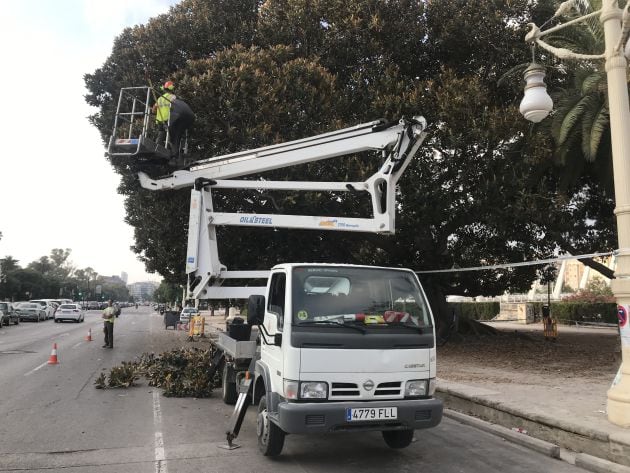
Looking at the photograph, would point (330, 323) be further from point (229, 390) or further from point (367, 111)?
point (367, 111)

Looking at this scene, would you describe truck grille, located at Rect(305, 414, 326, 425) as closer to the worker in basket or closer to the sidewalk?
the sidewalk

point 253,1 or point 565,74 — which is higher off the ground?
point 253,1

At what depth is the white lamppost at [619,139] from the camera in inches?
238

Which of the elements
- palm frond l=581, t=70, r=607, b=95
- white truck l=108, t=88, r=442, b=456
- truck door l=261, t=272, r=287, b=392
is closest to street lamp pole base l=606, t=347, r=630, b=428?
white truck l=108, t=88, r=442, b=456

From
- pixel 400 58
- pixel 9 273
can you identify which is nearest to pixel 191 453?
pixel 400 58

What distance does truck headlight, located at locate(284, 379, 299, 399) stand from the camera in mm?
4910

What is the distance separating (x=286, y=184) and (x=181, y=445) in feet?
16.1

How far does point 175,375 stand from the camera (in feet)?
32.4

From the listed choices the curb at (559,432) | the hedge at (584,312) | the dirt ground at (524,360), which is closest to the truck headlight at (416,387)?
the curb at (559,432)

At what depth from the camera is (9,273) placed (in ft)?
254

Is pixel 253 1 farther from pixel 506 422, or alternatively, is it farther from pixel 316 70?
pixel 506 422

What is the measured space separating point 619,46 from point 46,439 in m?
8.87

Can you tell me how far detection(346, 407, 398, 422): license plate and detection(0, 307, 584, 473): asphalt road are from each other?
2.09 feet

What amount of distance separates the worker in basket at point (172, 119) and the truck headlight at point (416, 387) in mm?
7055
